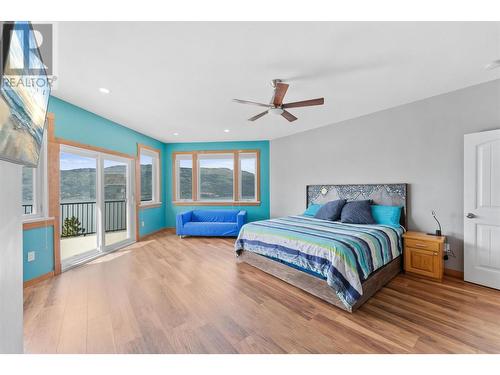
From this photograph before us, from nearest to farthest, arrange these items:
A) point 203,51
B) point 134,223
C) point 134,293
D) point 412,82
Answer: point 203,51
point 134,293
point 412,82
point 134,223

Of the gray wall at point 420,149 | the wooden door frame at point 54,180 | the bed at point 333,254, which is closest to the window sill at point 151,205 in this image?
the wooden door frame at point 54,180

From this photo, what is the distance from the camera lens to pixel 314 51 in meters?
1.89

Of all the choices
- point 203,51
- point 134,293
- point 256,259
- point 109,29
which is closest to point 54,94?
point 109,29

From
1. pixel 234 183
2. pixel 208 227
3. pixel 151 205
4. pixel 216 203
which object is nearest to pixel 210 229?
pixel 208 227

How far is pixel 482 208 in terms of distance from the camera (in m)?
2.50

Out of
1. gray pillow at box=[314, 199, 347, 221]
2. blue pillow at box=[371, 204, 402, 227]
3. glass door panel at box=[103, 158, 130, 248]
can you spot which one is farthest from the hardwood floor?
glass door panel at box=[103, 158, 130, 248]

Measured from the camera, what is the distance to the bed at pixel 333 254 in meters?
2.05

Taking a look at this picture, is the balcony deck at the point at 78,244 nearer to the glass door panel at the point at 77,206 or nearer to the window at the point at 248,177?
the glass door panel at the point at 77,206

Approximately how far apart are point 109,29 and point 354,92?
9.24 ft

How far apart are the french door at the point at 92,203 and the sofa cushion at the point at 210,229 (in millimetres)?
1272

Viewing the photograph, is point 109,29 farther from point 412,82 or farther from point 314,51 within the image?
point 412,82

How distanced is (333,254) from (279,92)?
187 centimetres

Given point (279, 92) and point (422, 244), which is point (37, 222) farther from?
point (422, 244)

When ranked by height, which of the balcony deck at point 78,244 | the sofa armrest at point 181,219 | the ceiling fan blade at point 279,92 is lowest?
the balcony deck at point 78,244
